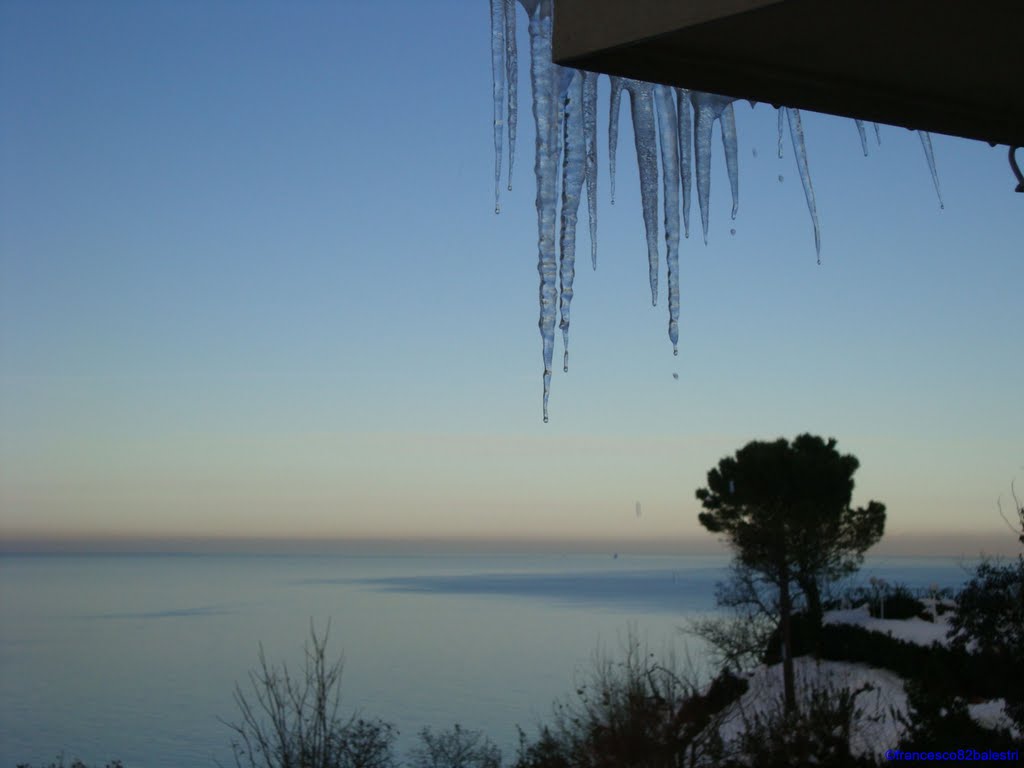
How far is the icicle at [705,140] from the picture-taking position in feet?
8.07

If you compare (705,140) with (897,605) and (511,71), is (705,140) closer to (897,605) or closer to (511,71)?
(511,71)

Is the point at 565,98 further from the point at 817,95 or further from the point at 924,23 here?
the point at 924,23

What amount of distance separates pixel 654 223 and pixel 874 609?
2264 cm

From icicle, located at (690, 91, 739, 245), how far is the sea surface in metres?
5.41

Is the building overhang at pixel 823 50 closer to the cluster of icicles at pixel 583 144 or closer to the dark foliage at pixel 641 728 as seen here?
the cluster of icicles at pixel 583 144

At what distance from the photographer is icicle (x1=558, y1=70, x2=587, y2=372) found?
7.55ft

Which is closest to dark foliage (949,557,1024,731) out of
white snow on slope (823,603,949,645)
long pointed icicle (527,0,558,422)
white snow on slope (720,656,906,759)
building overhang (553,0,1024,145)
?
long pointed icicle (527,0,558,422)

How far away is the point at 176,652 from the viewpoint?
69562 mm

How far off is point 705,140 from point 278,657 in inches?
2300

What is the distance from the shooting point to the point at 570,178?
2512 mm

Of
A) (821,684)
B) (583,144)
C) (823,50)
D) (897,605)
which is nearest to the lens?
(823,50)

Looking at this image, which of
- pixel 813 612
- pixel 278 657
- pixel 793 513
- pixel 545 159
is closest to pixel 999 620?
pixel 545 159

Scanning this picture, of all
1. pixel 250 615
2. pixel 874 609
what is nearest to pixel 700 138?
pixel 874 609

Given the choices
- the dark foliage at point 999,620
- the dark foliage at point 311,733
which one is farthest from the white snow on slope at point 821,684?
the dark foliage at point 999,620
